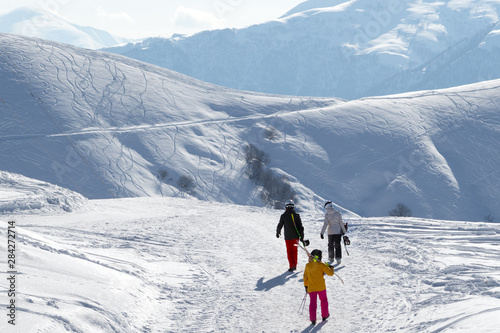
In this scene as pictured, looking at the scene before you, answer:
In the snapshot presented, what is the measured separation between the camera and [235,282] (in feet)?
36.9

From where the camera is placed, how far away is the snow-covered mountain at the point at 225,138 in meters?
54.6

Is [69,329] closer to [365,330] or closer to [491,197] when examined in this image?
[365,330]

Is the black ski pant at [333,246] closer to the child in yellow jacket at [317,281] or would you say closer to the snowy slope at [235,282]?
the snowy slope at [235,282]

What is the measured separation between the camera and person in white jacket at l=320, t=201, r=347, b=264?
13.0 m

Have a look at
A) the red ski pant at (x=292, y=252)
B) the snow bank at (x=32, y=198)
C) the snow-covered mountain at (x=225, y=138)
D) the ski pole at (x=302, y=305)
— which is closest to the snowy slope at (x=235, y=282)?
the ski pole at (x=302, y=305)

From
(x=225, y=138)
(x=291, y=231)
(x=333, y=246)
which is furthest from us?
(x=225, y=138)

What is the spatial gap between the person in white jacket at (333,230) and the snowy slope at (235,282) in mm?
519

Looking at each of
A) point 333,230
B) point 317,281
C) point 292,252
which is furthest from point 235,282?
point 333,230

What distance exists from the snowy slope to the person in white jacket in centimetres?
52

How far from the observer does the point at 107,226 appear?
1817 cm

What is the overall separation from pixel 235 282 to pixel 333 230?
3223 millimetres

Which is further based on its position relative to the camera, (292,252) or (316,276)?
(292,252)

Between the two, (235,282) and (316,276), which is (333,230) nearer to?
(235,282)

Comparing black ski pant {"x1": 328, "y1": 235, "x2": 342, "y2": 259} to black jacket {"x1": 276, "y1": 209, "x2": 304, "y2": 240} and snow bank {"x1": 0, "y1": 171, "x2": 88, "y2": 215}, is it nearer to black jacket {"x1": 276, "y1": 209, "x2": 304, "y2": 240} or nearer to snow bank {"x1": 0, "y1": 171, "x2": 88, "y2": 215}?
black jacket {"x1": 276, "y1": 209, "x2": 304, "y2": 240}
